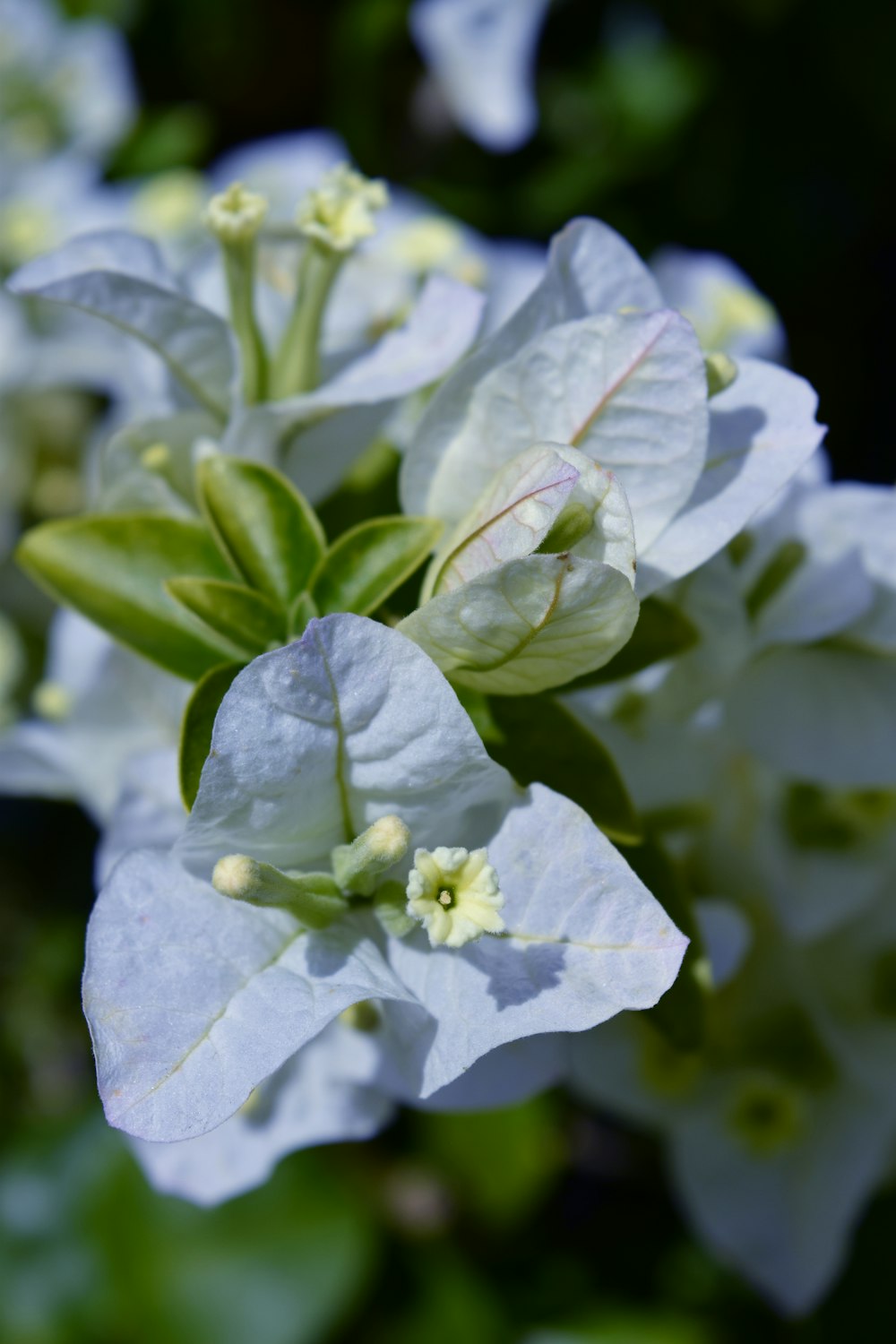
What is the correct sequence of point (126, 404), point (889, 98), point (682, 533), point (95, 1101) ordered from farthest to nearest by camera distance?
point (889, 98)
point (95, 1101)
point (126, 404)
point (682, 533)

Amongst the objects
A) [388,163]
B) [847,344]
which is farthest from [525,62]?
[847,344]

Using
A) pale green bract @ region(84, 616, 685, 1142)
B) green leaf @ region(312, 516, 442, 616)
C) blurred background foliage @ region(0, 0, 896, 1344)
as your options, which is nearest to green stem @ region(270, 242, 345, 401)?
green leaf @ region(312, 516, 442, 616)

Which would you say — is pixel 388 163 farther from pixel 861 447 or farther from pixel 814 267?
pixel 861 447

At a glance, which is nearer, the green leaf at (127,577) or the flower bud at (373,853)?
the flower bud at (373,853)

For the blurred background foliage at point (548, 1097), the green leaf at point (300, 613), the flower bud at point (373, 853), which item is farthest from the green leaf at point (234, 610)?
the blurred background foliage at point (548, 1097)

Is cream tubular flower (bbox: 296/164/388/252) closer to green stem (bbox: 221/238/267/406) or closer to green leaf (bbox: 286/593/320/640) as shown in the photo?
green stem (bbox: 221/238/267/406)

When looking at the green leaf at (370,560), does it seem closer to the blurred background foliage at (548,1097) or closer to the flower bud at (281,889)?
the flower bud at (281,889)
